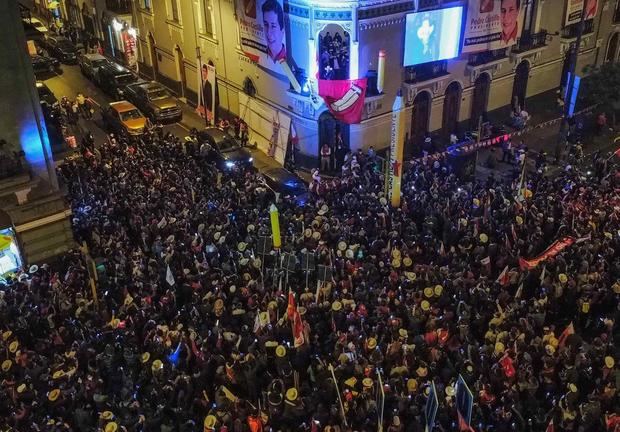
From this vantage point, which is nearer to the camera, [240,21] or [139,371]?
[139,371]

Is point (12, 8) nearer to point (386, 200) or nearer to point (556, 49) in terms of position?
point (386, 200)

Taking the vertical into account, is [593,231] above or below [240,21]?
below

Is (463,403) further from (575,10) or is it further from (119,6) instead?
(119,6)

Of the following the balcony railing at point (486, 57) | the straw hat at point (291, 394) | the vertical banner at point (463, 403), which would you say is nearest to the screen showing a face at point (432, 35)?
the balcony railing at point (486, 57)

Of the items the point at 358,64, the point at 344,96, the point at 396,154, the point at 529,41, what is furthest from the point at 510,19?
the point at 396,154

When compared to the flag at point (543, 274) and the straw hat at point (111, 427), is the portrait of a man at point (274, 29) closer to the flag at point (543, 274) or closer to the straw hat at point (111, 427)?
the flag at point (543, 274)

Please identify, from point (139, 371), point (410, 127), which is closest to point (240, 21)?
point (410, 127)

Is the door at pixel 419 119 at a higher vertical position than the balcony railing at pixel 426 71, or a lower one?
lower
